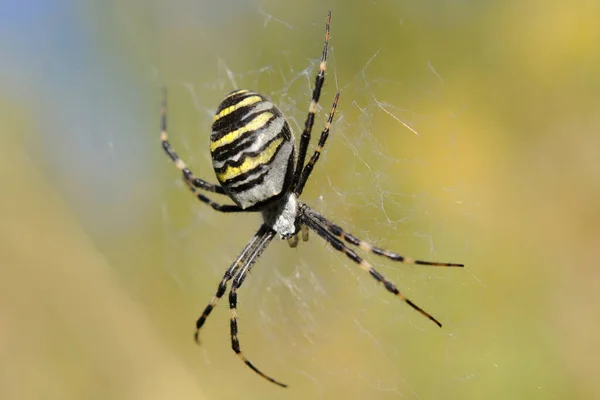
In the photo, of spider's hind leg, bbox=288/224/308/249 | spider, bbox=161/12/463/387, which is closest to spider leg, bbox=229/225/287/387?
spider's hind leg, bbox=288/224/308/249

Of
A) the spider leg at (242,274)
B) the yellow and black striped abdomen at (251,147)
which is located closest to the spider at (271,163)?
the yellow and black striped abdomen at (251,147)

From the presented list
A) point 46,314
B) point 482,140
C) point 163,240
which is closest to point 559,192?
point 482,140

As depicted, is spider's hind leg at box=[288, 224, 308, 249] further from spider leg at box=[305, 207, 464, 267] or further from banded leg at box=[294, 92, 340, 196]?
banded leg at box=[294, 92, 340, 196]

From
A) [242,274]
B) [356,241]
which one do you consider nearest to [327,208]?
[242,274]

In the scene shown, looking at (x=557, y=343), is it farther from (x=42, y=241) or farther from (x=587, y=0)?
(x=42, y=241)

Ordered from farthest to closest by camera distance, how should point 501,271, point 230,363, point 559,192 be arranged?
point 230,363, point 559,192, point 501,271
